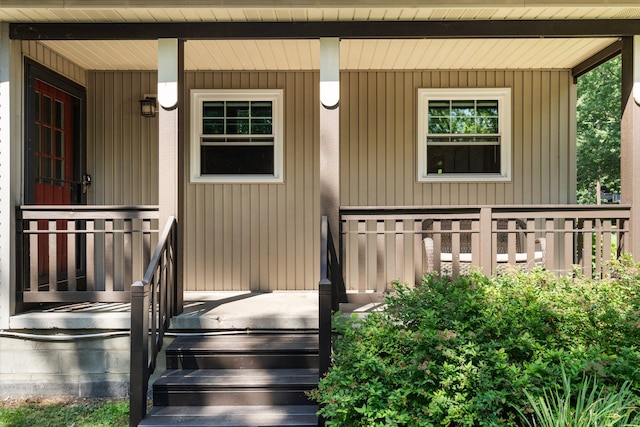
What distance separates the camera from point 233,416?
3172 mm

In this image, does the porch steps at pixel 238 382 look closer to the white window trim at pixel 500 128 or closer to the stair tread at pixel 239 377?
the stair tread at pixel 239 377

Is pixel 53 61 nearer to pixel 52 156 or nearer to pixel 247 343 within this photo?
pixel 52 156

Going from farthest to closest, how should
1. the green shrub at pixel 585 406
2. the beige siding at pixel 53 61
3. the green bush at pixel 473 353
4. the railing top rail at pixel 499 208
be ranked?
the beige siding at pixel 53 61, the railing top rail at pixel 499 208, the green bush at pixel 473 353, the green shrub at pixel 585 406

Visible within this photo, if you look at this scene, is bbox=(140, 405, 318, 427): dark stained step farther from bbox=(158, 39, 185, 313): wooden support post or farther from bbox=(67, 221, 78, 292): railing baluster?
bbox=(67, 221, 78, 292): railing baluster

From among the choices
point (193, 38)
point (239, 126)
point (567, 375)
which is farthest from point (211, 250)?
point (567, 375)

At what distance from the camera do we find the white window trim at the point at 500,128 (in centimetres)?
545

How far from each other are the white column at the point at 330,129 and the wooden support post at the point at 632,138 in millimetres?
2552

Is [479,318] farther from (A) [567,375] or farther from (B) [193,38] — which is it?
(B) [193,38]

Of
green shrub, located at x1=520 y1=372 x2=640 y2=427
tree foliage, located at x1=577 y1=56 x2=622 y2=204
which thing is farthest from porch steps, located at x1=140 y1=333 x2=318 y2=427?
tree foliage, located at x1=577 y1=56 x2=622 y2=204

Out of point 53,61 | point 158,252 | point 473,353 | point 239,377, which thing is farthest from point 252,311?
point 53,61

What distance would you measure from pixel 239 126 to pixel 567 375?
417cm

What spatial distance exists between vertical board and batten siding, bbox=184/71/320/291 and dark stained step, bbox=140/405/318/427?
221 cm

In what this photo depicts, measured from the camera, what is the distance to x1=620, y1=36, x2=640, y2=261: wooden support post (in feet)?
13.4

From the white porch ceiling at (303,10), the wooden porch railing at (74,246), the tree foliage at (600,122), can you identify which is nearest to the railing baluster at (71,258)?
the wooden porch railing at (74,246)
